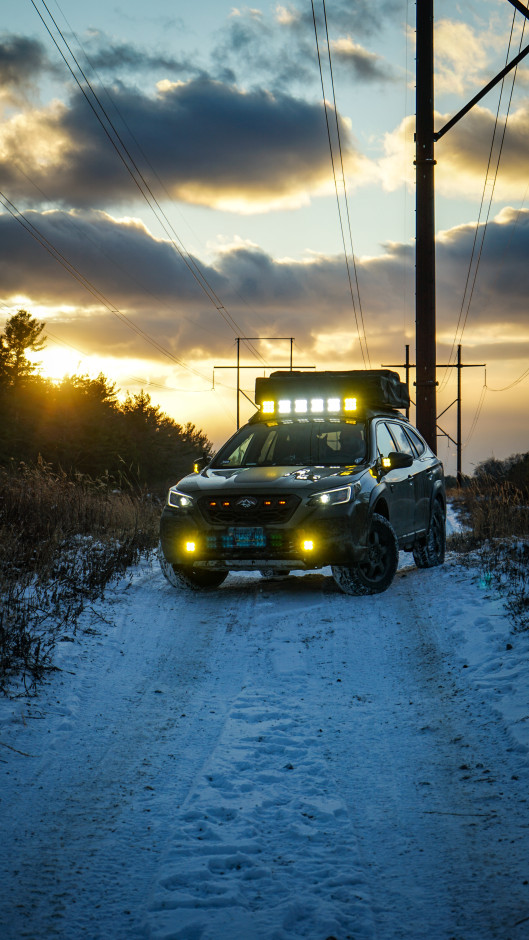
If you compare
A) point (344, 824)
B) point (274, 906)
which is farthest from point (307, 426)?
point (274, 906)

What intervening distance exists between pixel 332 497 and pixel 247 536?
37.5 inches

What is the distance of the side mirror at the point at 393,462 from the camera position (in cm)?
929

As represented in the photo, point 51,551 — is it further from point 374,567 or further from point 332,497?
point 374,567

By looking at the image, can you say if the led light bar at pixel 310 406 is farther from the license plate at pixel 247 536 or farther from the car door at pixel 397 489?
the license plate at pixel 247 536

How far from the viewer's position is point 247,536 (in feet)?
27.7

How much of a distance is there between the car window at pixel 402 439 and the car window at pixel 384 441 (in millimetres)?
264

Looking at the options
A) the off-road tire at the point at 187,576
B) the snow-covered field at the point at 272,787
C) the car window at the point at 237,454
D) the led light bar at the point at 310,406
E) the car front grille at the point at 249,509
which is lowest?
the snow-covered field at the point at 272,787

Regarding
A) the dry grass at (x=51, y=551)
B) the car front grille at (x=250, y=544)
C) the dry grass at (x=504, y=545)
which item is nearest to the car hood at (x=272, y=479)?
the car front grille at (x=250, y=544)

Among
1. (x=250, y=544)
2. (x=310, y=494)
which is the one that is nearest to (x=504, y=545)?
Result: (x=310, y=494)

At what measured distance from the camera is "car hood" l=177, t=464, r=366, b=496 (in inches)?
334

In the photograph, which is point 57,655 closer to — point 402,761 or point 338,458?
point 402,761

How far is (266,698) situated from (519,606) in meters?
3.06

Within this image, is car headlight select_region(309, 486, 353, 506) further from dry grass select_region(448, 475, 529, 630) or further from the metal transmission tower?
the metal transmission tower

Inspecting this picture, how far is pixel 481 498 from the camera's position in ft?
55.3
